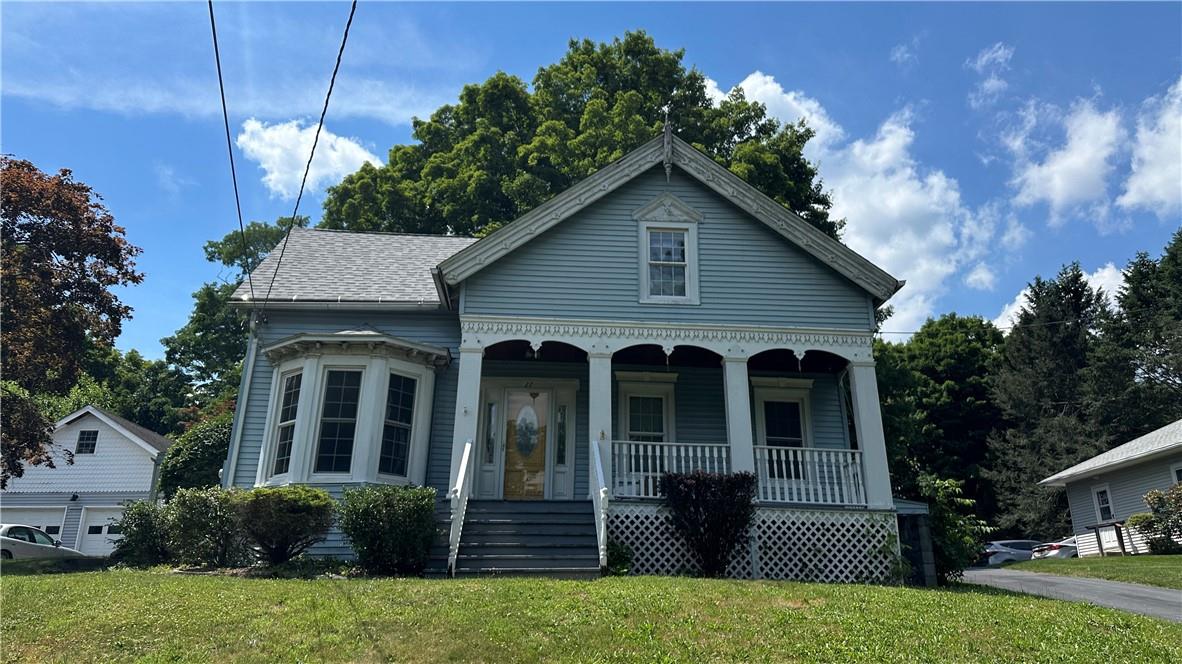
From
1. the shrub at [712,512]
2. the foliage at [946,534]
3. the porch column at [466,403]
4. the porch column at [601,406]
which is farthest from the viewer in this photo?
the foliage at [946,534]

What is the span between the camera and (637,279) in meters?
13.5

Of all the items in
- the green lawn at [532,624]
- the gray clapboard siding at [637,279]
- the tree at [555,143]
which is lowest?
the green lawn at [532,624]

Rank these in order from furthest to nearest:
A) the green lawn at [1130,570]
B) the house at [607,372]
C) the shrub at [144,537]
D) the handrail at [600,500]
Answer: the green lawn at [1130,570]
the house at [607,372]
the shrub at [144,537]
the handrail at [600,500]

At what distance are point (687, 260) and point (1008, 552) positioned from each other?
23.4m

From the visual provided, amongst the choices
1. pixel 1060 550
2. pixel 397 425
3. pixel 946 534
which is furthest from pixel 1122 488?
pixel 397 425

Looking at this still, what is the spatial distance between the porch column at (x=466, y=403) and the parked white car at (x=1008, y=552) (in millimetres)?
23830

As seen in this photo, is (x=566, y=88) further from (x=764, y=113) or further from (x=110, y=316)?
(x=110, y=316)

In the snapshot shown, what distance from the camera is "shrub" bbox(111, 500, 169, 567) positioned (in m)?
11.5

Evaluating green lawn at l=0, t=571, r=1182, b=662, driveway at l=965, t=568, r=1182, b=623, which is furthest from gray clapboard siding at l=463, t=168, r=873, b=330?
green lawn at l=0, t=571, r=1182, b=662

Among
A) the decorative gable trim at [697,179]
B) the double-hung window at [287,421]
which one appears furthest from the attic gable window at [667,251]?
the double-hung window at [287,421]

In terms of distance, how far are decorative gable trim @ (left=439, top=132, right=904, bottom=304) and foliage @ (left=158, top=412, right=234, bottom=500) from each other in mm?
8257

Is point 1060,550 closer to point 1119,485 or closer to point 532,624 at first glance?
point 1119,485

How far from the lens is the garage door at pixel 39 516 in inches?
1078

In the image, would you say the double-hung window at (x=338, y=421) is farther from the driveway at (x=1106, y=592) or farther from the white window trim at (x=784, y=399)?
the driveway at (x=1106, y=592)
